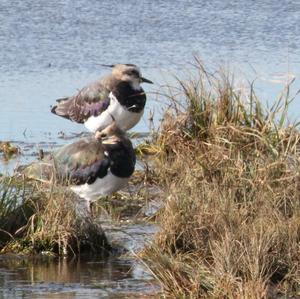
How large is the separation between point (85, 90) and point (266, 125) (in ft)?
7.39

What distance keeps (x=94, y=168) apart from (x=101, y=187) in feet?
0.51

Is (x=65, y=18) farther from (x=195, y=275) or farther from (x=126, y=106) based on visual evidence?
(x=195, y=275)

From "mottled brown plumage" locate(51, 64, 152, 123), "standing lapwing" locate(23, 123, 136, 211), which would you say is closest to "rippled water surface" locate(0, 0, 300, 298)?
"mottled brown plumage" locate(51, 64, 152, 123)

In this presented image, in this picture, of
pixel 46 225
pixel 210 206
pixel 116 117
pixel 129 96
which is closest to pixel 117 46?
pixel 129 96

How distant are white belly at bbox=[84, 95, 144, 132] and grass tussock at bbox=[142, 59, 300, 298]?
0.38 metres

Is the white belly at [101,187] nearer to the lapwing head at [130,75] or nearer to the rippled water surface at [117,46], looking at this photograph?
the rippled water surface at [117,46]

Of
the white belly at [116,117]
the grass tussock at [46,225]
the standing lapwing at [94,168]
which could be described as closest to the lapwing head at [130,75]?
the white belly at [116,117]

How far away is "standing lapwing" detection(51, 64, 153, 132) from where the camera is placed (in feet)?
37.6

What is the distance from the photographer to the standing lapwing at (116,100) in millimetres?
11469

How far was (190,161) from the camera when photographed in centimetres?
969

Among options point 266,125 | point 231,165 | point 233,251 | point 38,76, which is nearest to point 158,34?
point 38,76

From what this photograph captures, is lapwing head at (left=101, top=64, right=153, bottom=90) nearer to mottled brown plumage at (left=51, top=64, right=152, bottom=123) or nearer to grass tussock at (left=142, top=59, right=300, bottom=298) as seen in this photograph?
mottled brown plumage at (left=51, top=64, right=152, bottom=123)

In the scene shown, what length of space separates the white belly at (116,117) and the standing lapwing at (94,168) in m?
1.88

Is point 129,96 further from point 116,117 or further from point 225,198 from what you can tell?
point 225,198
